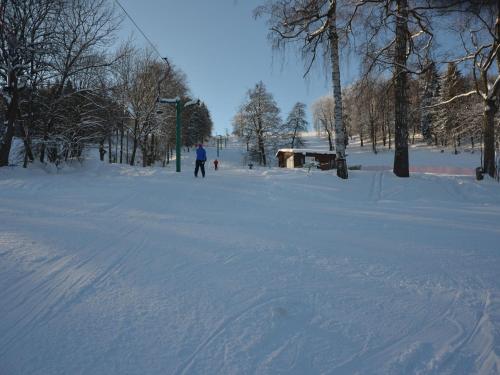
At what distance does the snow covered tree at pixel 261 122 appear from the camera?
125 ft

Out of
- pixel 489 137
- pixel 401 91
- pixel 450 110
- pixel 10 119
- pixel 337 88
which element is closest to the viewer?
pixel 401 91

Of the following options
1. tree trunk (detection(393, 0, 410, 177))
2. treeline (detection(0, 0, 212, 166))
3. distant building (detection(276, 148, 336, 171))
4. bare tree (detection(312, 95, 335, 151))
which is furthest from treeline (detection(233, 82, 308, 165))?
tree trunk (detection(393, 0, 410, 177))

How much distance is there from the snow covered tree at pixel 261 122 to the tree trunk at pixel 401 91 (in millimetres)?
28482

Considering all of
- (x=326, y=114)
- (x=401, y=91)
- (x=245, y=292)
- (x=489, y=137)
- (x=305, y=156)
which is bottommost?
(x=245, y=292)

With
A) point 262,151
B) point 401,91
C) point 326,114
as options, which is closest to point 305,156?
point 262,151

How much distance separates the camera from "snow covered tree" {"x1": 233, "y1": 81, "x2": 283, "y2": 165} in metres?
38.2

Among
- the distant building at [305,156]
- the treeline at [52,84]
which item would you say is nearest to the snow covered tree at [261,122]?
the distant building at [305,156]

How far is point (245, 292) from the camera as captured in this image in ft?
9.16

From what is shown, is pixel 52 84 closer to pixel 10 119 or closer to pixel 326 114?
pixel 10 119

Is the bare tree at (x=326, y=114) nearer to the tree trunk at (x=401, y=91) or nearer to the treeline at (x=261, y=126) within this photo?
the treeline at (x=261, y=126)

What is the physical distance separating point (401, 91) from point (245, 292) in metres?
10.2

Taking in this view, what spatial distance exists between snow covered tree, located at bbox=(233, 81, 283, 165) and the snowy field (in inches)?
1316

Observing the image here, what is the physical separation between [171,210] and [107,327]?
4164 millimetres

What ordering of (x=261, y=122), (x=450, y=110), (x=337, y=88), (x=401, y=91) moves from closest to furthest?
(x=401, y=91), (x=337, y=88), (x=450, y=110), (x=261, y=122)
